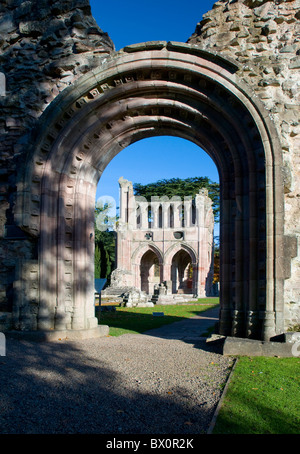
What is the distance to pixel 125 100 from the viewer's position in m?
8.09

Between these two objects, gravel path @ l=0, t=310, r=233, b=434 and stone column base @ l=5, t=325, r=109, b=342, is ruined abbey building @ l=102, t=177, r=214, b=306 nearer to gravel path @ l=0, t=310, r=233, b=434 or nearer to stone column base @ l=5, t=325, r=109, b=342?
stone column base @ l=5, t=325, r=109, b=342

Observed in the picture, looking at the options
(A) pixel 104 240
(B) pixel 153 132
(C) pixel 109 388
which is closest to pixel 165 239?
(A) pixel 104 240

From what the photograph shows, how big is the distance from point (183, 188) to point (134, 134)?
42612mm

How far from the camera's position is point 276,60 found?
276 inches

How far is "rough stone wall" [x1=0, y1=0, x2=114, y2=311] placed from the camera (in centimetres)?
785

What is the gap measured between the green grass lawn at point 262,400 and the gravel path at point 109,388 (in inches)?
6.8

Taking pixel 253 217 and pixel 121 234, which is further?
pixel 121 234

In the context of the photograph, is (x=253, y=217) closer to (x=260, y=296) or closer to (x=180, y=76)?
(x=260, y=296)

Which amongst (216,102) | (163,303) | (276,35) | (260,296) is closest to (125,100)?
(216,102)

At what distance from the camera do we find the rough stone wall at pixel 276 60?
6.70 metres

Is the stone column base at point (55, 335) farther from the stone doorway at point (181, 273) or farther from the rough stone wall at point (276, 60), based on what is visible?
the stone doorway at point (181, 273)

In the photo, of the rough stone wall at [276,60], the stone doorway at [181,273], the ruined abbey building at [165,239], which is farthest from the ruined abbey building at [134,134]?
the stone doorway at [181,273]

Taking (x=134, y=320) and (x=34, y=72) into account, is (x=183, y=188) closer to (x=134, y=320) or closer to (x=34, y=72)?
(x=134, y=320)

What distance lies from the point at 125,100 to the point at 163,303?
17.2 m
